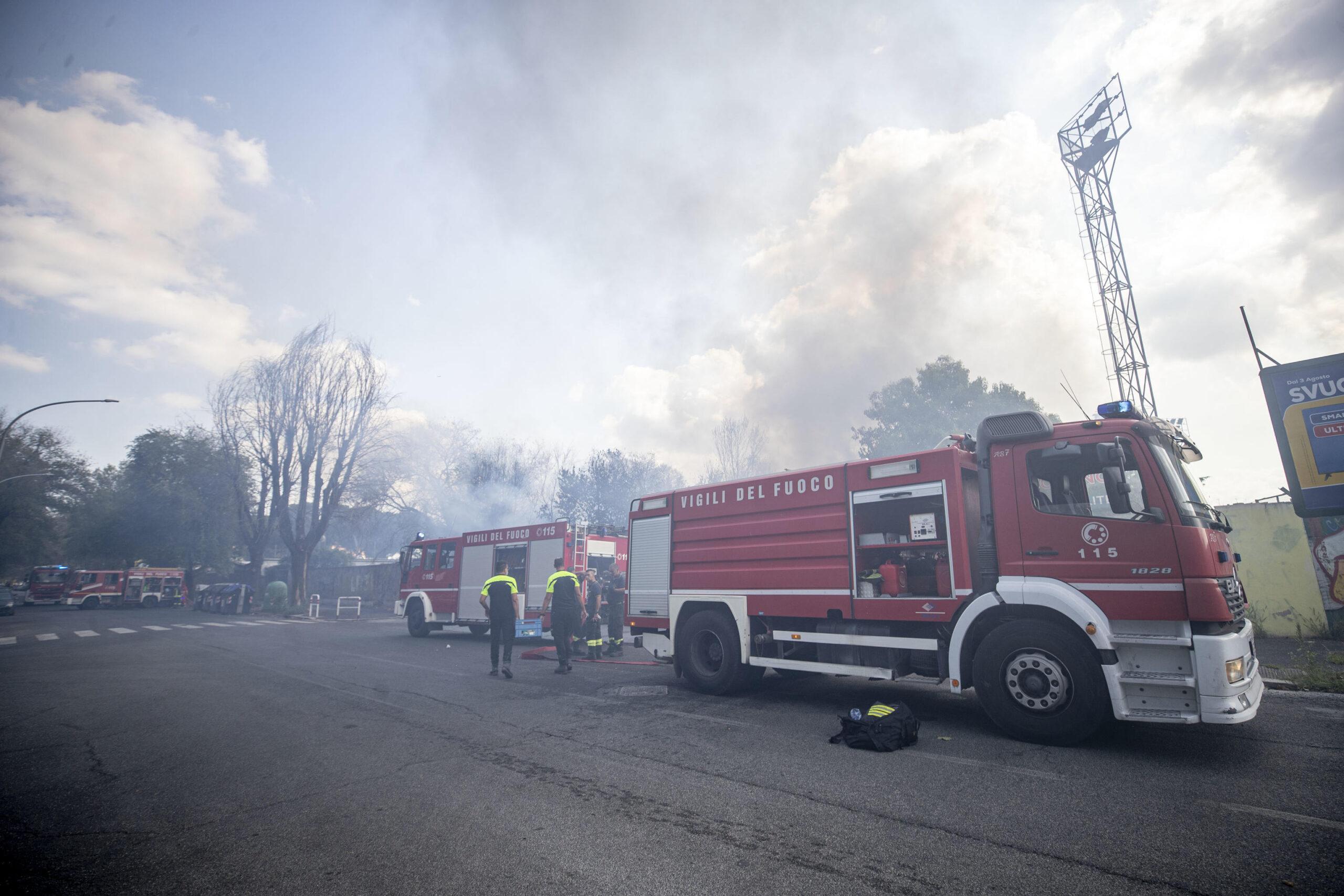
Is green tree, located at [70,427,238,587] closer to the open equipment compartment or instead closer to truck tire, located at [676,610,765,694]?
truck tire, located at [676,610,765,694]

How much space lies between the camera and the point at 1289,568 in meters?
12.5

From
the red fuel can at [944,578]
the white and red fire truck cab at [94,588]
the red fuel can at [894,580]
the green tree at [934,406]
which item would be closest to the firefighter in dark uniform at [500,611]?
the red fuel can at [894,580]

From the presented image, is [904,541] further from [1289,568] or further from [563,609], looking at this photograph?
[1289,568]

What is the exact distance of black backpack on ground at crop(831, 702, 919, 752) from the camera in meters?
5.28

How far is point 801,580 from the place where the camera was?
7352 millimetres

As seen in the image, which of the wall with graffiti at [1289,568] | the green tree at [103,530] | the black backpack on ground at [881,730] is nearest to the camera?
the black backpack on ground at [881,730]

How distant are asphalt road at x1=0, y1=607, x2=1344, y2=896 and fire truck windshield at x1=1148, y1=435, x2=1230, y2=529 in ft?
6.11

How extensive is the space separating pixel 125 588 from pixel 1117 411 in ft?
161

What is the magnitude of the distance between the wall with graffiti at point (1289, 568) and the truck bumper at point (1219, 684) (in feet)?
30.3

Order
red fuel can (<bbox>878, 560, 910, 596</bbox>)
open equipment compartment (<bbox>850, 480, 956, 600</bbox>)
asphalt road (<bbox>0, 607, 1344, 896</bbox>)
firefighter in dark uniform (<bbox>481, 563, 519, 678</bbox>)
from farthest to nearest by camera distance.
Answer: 1. firefighter in dark uniform (<bbox>481, 563, 519, 678</bbox>)
2. red fuel can (<bbox>878, 560, 910, 596</bbox>)
3. open equipment compartment (<bbox>850, 480, 956, 600</bbox>)
4. asphalt road (<bbox>0, 607, 1344, 896</bbox>)

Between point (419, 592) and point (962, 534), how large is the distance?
53.1 ft

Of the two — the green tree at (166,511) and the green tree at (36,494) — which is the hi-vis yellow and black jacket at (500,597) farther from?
the green tree at (36,494)

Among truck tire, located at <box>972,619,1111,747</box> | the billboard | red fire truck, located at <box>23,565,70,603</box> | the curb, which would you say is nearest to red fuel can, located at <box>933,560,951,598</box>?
truck tire, located at <box>972,619,1111,747</box>

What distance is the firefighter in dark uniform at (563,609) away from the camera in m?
10.3
